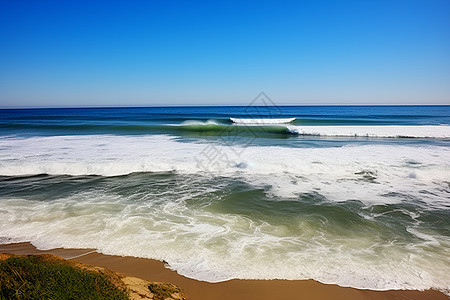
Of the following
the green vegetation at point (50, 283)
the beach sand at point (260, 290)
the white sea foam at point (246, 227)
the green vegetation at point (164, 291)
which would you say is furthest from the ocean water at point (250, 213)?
the green vegetation at point (50, 283)

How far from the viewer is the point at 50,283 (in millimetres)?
2545

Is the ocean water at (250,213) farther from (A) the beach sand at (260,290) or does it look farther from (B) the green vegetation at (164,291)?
(B) the green vegetation at (164,291)

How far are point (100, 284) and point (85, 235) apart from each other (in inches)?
97.9

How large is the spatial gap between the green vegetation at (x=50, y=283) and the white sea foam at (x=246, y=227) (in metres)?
1.30

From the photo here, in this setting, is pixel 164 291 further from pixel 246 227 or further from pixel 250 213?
pixel 250 213

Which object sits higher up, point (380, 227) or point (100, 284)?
point (100, 284)

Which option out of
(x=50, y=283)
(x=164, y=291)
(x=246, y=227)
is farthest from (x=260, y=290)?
(x=50, y=283)

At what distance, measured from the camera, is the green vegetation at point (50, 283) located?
7.91 feet

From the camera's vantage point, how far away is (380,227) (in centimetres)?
516

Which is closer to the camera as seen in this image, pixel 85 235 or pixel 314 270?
pixel 314 270

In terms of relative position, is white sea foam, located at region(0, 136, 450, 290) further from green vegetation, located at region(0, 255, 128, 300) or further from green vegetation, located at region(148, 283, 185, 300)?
green vegetation, located at region(0, 255, 128, 300)

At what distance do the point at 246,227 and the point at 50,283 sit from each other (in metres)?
3.50

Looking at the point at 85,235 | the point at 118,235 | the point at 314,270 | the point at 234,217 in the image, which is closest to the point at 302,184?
the point at 234,217

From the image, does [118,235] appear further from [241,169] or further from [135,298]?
[241,169]
